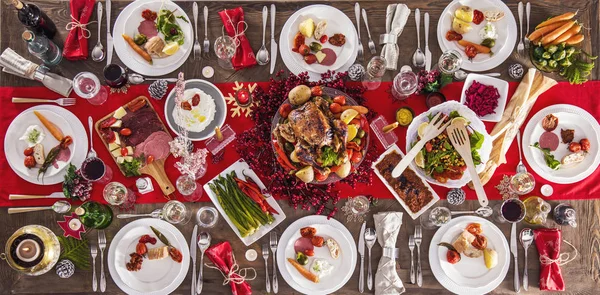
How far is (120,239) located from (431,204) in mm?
2053

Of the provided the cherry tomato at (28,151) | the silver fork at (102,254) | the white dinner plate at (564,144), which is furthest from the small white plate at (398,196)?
the cherry tomato at (28,151)

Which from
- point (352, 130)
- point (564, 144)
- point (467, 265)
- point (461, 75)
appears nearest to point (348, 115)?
point (352, 130)

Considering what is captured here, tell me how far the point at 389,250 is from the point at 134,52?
2.14 meters

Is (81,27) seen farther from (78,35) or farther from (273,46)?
(273,46)

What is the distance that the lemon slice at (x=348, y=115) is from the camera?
2.63 metres

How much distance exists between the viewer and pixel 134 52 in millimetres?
3109

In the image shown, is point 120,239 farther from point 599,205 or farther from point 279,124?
point 599,205

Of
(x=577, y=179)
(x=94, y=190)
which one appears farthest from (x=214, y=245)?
(x=577, y=179)

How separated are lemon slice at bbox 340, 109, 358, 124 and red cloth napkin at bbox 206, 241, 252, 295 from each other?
1140 millimetres

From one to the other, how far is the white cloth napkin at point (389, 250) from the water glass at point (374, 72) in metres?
0.86

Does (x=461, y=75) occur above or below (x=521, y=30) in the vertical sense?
below

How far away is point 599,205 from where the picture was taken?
3160mm

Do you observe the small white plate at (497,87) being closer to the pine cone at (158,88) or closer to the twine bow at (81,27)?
the pine cone at (158,88)

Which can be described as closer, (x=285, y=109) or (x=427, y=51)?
(x=285, y=109)
